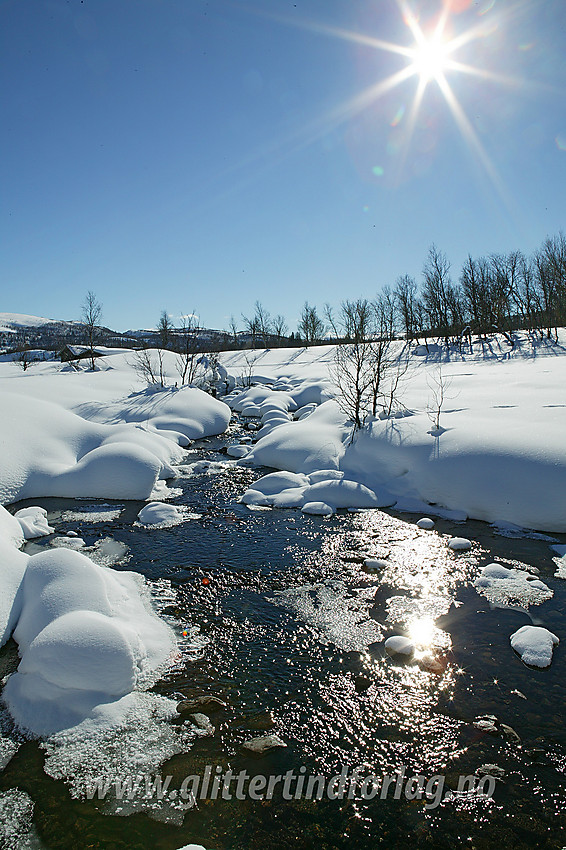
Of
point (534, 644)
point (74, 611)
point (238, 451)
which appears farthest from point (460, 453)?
point (74, 611)

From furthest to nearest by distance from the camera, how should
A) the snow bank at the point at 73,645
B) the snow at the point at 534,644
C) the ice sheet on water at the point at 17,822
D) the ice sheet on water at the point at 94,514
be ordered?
the ice sheet on water at the point at 94,514
the snow at the point at 534,644
the snow bank at the point at 73,645
the ice sheet on water at the point at 17,822

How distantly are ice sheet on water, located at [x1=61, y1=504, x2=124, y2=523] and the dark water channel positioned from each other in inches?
A: 64.4

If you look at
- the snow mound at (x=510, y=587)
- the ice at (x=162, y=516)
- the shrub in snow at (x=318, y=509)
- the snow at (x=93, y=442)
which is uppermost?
the snow at (x=93, y=442)

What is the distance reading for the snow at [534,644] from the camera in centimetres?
480

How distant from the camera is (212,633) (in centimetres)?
542

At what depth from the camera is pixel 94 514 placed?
31.9 ft

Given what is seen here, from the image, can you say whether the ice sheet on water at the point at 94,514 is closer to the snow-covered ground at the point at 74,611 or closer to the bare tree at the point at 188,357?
the snow-covered ground at the point at 74,611

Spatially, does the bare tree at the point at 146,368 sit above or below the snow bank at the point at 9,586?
above

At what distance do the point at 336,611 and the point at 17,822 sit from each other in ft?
12.5

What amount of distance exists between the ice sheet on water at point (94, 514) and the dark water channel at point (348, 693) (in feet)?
5.36

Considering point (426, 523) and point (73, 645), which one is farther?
point (426, 523)

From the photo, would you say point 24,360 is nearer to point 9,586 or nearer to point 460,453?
point 9,586

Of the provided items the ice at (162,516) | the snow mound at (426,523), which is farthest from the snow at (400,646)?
the ice at (162,516)

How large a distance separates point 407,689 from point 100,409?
1861 centimetres
